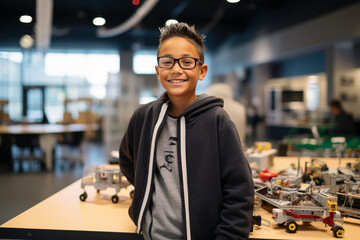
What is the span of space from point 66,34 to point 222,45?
807 centimetres

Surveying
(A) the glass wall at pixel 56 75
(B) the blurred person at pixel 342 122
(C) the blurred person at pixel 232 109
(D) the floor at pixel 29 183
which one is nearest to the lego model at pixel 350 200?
(C) the blurred person at pixel 232 109

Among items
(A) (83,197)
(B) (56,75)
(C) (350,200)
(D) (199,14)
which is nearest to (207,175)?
(C) (350,200)

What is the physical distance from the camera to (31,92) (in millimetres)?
18547

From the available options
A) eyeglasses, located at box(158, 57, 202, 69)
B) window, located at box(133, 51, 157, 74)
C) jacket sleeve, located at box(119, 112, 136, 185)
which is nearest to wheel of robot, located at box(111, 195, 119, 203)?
jacket sleeve, located at box(119, 112, 136, 185)

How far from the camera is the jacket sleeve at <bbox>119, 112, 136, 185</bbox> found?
157 cm

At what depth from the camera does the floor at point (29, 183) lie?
205 inches

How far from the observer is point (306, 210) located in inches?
60.5

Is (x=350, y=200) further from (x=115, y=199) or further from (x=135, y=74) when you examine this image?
(x=135, y=74)

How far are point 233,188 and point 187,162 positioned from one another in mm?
196

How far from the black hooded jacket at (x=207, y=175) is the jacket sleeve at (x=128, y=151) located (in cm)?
16

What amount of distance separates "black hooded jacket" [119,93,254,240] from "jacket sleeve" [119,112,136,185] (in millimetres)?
159

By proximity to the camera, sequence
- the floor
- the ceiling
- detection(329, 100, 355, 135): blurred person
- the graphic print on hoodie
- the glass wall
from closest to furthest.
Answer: the graphic print on hoodie, the floor, detection(329, 100, 355, 135): blurred person, the ceiling, the glass wall

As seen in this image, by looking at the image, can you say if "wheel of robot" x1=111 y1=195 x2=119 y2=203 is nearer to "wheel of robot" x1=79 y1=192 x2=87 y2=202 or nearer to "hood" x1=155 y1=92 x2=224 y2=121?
"wheel of robot" x1=79 y1=192 x2=87 y2=202

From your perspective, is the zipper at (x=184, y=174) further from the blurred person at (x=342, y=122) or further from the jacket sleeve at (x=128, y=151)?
the blurred person at (x=342, y=122)
